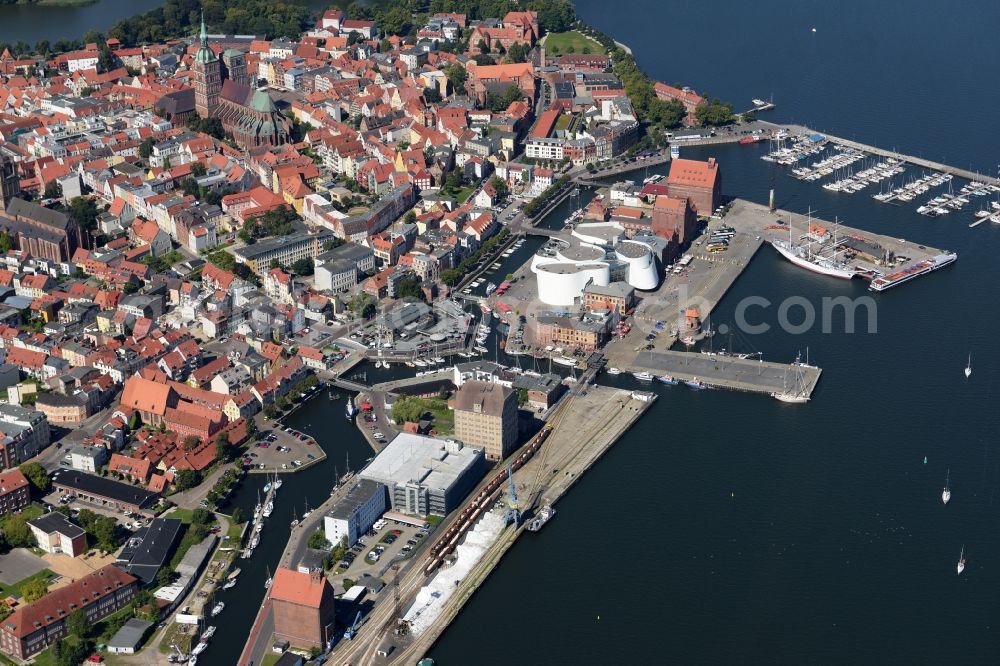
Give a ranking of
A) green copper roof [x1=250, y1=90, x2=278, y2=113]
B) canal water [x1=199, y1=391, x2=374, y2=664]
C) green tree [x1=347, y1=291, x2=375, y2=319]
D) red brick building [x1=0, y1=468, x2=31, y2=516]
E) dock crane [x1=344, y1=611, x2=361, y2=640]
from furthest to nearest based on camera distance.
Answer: green copper roof [x1=250, y1=90, x2=278, y2=113], green tree [x1=347, y1=291, x2=375, y2=319], red brick building [x1=0, y1=468, x2=31, y2=516], canal water [x1=199, y1=391, x2=374, y2=664], dock crane [x1=344, y1=611, x2=361, y2=640]

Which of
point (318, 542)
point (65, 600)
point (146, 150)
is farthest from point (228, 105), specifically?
point (65, 600)

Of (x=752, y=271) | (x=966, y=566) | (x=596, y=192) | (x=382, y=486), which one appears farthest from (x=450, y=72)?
(x=966, y=566)

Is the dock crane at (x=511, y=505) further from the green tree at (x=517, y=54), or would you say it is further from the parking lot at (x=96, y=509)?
the green tree at (x=517, y=54)

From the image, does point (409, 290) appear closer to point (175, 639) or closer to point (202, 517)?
point (202, 517)

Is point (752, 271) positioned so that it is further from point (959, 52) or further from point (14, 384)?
point (959, 52)

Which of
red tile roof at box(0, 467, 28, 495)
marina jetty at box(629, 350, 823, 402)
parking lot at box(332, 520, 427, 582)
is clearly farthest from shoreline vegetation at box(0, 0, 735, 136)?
red tile roof at box(0, 467, 28, 495)

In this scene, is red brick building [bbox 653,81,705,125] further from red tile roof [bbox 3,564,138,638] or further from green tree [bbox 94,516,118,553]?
red tile roof [bbox 3,564,138,638]
